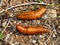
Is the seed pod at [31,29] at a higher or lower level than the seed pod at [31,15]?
lower

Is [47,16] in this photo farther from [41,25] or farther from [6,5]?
[6,5]

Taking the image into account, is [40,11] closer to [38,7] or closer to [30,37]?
[38,7]

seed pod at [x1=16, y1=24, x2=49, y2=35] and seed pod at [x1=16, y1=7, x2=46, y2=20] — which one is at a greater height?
seed pod at [x1=16, y1=7, x2=46, y2=20]

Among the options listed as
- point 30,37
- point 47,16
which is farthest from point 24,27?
point 47,16

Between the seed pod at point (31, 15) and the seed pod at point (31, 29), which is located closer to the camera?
the seed pod at point (31, 29)

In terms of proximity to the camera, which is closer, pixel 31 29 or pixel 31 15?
pixel 31 29

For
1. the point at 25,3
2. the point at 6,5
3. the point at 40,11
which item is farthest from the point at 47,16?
the point at 6,5

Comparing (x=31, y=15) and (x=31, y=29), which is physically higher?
(x=31, y=15)

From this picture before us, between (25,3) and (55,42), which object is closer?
(55,42)

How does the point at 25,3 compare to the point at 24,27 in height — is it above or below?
above

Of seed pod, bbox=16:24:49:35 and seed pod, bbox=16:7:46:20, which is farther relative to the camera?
seed pod, bbox=16:7:46:20
